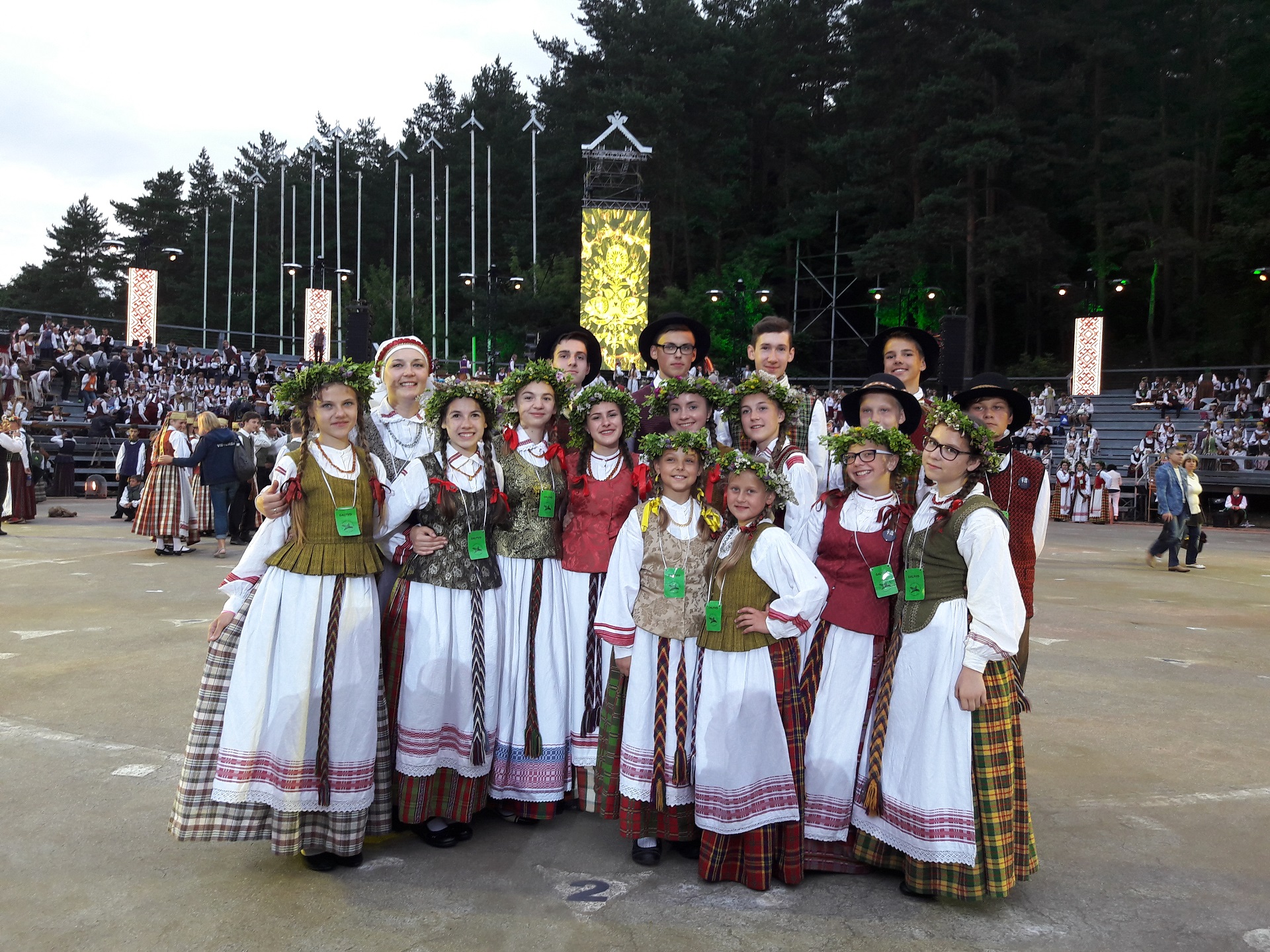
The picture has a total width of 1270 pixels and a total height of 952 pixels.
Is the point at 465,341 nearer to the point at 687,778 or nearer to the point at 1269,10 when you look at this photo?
the point at 1269,10

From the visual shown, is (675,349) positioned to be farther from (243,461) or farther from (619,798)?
(243,461)

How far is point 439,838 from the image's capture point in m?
3.55

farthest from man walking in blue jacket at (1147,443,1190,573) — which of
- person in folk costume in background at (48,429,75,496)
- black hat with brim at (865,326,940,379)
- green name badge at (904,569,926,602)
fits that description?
person in folk costume in background at (48,429,75,496)

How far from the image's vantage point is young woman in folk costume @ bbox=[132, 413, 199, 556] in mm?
11047

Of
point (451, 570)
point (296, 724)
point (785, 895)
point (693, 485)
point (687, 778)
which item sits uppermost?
point (693, 485)

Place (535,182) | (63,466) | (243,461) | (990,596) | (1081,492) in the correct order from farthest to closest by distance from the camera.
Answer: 1. (535,182)
2. (1081,492)
3. (63,466)
4. (243,461)
5. (990,596)

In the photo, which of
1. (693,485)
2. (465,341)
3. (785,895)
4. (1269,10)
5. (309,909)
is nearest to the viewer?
(309,909)

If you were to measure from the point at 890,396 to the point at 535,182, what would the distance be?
34120 mm

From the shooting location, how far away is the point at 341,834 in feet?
10.8

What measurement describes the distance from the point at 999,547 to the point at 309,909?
2.53 metres

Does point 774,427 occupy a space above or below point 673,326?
below

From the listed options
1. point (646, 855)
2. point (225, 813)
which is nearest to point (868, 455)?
point (646, 855)

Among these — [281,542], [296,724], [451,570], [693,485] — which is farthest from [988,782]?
[281,542]

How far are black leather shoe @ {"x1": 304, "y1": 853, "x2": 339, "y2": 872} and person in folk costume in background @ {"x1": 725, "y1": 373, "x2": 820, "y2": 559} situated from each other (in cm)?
205
